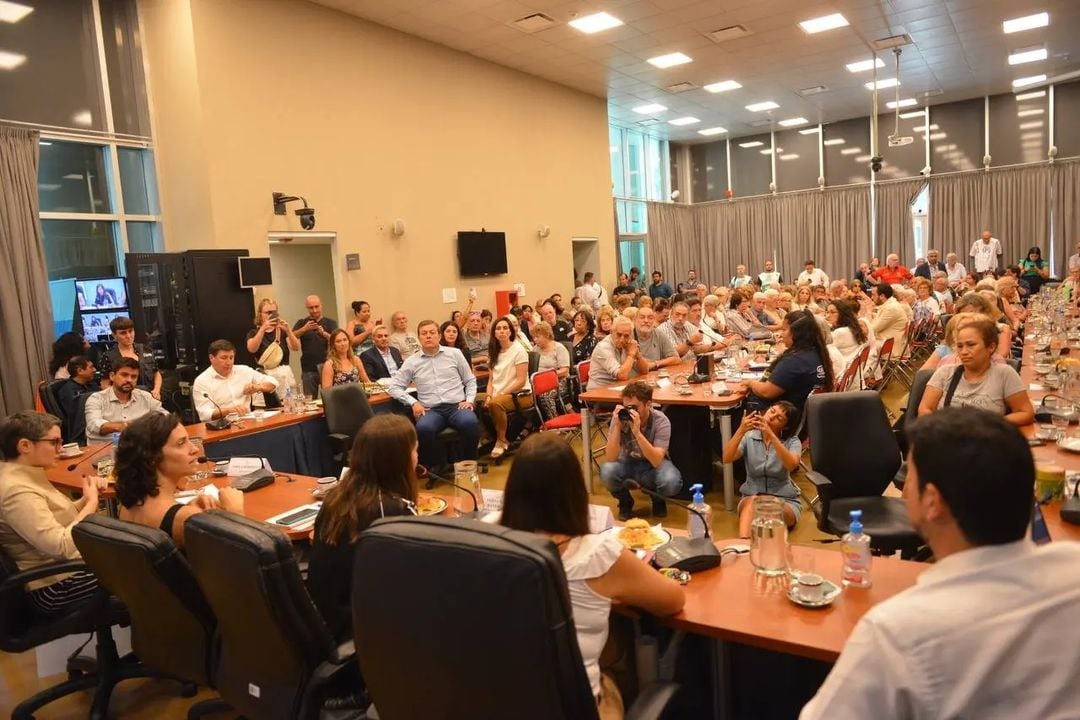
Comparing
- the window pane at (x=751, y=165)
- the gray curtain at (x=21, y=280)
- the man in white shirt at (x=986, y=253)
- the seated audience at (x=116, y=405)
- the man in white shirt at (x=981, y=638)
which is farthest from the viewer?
the window pane at (x=751, y=165)

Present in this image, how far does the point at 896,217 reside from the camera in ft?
51.6

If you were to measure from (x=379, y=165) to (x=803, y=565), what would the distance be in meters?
7.94

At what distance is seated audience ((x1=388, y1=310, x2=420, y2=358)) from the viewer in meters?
8.52

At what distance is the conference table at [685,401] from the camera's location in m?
4.95

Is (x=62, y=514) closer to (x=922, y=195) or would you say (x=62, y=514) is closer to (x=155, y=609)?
(x=155, y=609)

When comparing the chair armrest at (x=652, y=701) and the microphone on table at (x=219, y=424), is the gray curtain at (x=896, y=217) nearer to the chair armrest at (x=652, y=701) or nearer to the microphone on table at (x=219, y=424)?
the microphone on table at (x=219, y=424)

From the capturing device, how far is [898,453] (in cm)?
359

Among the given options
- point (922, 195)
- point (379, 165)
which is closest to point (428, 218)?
point (379, 165)

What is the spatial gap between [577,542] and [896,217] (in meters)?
16.2

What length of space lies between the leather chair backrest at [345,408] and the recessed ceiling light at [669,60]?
755 cm

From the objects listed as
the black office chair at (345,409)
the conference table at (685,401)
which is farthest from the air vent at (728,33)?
the black office chair at (345,409)

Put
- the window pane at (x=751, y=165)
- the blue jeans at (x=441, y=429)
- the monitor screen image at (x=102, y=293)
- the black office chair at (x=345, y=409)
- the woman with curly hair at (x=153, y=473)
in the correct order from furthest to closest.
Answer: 1. the window pane at (x=751, y=165)
2. the monitor screen image at (x=102, y=293)
3. the blue jeans at (x=441, y=429)
4. the black office chair at (x=345, y=409)
5. the woman with curly hair at (x=153, y=473)

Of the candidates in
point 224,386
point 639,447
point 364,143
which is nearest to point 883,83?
point 364,143

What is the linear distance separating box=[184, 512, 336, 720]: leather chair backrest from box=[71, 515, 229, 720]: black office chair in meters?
0.14
